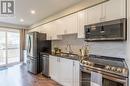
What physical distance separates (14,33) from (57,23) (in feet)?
13.2

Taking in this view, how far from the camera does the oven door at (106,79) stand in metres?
1.94

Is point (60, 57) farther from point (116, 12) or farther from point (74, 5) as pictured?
point (116, 12)

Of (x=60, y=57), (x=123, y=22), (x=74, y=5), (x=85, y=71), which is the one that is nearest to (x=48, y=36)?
(x=60, y=57)

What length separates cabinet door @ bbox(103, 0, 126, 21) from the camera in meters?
2.42

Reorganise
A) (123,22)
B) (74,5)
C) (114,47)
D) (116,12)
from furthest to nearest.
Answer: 1. (74,5)
2. (114,47)
3. (116,12)
4. (123,22)

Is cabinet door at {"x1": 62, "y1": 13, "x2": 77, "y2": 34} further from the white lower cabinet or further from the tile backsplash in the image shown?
the white lower cabinet

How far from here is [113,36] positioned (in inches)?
101

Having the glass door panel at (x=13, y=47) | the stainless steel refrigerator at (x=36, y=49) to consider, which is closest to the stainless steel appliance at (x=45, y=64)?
the stainless steel refrigerator at (x=36, y=49)

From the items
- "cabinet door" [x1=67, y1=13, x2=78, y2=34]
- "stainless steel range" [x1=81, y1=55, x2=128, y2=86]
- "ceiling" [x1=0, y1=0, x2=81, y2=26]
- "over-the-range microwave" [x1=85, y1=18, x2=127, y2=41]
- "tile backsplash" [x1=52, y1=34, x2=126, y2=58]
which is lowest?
"stainless steel range" [x1=81, y1=55, x2=128, y2=86]

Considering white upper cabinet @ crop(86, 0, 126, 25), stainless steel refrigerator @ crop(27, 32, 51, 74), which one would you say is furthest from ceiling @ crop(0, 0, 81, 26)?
stainless steel refrigerator @ crop(27, 32, 51, 74)

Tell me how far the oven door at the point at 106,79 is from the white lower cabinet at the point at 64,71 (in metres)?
0.34

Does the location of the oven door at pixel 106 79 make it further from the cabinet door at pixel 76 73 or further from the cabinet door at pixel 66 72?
the cabinet door at pixel 66 72

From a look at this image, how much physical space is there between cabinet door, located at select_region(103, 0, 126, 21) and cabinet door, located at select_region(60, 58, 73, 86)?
150 centimetres

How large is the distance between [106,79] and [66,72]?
1559 millimetres
